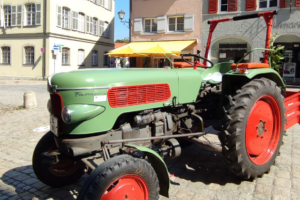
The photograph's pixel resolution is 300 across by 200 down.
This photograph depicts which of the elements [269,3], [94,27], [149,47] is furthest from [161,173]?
[94,27]

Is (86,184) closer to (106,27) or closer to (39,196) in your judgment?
(39,196)

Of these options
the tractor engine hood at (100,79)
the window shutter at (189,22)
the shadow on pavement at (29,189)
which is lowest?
the shadow on pavement at (29,189)

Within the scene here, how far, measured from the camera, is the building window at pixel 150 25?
63.0 ft

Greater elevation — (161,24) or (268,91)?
(161,24)

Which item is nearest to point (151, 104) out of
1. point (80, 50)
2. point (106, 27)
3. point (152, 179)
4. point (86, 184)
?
point (152, 179)

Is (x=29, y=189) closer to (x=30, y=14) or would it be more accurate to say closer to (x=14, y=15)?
(x=30, y=14)

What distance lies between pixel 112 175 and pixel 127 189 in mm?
238

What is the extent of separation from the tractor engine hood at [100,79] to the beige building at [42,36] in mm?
18487

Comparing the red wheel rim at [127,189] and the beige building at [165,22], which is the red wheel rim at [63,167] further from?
the beige building at [165,22]

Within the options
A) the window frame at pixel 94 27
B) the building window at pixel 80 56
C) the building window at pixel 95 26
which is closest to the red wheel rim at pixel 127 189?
the building window at pixel 80 56

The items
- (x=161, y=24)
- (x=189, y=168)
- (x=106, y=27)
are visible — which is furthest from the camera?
(x=106, y=27)

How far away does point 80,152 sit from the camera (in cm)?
254

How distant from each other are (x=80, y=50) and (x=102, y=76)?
22.6 m

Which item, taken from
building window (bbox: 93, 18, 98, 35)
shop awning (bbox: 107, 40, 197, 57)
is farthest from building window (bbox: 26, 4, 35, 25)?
shop awning (bbox: 107, 40, 197, 57)
